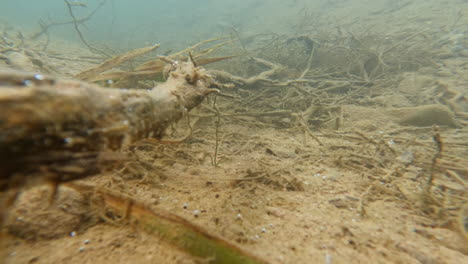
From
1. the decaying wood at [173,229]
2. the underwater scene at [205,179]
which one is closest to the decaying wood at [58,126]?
the underwater scene at [205,179]

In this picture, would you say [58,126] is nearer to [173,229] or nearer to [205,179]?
[173,229]

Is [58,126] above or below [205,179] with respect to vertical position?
above

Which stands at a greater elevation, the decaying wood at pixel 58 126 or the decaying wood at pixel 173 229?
the decaying wood at pixel 58 126

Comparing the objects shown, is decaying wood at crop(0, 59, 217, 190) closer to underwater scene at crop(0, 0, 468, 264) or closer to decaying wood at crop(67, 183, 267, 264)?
underwater scene at crop(0, 0, 468, 264)

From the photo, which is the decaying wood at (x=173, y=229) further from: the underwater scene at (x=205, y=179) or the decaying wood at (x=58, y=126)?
the decaying wood at (x=58, y=126)

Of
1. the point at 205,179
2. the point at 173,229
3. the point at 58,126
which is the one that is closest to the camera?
the point at 58,126

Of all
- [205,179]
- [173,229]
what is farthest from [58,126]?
[205,179]

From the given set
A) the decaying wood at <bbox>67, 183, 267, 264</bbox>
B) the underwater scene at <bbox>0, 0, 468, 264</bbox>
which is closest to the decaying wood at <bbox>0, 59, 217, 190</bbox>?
the underwater scene at <bbox>0, 0, 468, 264</bbox>

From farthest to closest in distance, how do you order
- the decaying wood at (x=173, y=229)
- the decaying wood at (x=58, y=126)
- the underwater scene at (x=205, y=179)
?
1. the decaying wood at (x=173, y=229)
2. the underwater scene at (x=205, y=179)
3. the decaying wood at (x=58, y=126)

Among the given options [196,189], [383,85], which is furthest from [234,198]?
[383,85]
